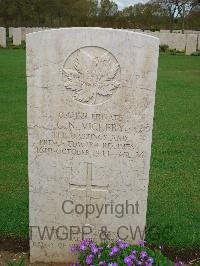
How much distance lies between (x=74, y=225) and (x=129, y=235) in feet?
1.57

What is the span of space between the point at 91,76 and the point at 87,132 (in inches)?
17.8

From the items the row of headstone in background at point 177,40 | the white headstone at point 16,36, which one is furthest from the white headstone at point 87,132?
the white headstone at point 16,36

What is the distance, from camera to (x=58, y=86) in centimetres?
340

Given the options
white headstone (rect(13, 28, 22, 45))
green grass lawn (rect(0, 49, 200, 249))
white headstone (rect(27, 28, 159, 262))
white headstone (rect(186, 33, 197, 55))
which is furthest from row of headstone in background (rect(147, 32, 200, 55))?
white headstone (rect(27, 28, 159, 262))

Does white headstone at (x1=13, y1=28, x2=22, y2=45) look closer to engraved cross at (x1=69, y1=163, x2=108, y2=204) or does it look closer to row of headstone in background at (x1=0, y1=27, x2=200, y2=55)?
row of headstone in background at (x1=0, y1=27, x2=200, y2=55)

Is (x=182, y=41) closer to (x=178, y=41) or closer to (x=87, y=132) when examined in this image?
(x=178, y=41)

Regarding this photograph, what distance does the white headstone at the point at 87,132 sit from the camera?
10.9 ft

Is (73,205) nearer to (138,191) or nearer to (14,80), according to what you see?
(138,191)

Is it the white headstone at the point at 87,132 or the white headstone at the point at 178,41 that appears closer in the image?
the white headstone at the point at 87,132

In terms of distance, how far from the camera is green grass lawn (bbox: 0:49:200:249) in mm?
4363

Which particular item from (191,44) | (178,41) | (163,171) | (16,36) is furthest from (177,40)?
(163,171)

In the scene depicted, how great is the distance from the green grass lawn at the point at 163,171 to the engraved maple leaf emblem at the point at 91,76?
154 cm

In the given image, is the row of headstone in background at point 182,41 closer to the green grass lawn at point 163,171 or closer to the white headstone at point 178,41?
the white headstone at point 178,41

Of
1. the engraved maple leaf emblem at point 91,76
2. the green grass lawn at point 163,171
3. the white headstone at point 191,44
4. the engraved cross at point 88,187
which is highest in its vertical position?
Result: the engraved maple leaf emblem at point 91,76
